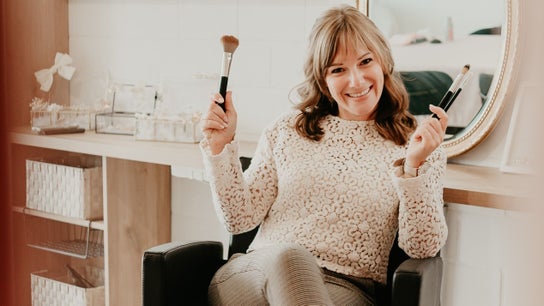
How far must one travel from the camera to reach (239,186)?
1.54 metres

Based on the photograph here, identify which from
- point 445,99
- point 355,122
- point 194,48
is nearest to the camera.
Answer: point 445,99

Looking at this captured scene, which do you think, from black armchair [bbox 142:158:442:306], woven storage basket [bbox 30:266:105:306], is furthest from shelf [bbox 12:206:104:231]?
black armchair [bbox 142:158:442:306]

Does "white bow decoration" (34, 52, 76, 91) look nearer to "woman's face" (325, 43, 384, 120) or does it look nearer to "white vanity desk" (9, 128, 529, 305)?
"white vanity desk" (9, 128, 529, 305)

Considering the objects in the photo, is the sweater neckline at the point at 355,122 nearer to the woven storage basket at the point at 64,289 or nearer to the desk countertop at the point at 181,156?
the desk countertop at the point at 181,156

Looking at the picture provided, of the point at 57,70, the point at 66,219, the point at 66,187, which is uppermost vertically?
the point at 57,70

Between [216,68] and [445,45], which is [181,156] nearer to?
[216,68]

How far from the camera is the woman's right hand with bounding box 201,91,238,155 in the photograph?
1.48 metres

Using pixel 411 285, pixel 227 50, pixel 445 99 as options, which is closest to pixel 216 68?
pixel 227 50

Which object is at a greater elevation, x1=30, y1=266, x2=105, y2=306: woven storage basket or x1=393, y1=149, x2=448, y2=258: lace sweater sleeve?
x1=393, y1=149, x2=448, y2=258: lace sweater sleeve

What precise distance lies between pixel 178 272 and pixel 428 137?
0.60 meters

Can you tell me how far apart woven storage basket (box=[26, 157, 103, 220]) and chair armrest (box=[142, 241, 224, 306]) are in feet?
2.77

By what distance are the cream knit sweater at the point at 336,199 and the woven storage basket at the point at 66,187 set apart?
0.85 meters

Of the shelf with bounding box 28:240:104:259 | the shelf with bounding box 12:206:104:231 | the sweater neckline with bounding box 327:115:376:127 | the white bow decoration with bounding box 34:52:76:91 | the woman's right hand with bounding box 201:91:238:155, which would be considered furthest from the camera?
the white bow decoration with bounding box 34:52:76:91

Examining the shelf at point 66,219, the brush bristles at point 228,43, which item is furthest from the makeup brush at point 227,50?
the shelf at point 66,219
